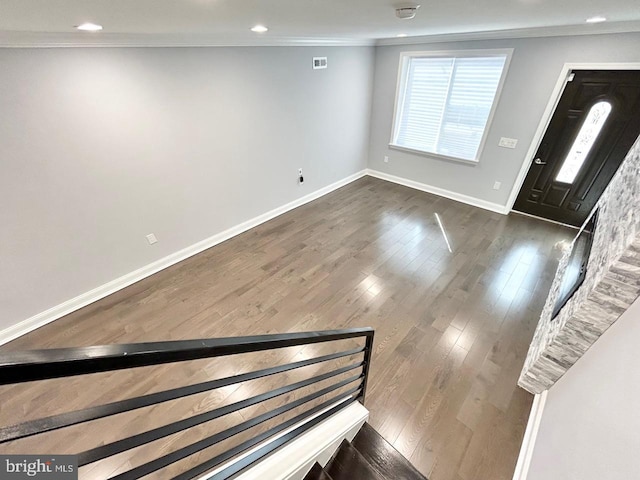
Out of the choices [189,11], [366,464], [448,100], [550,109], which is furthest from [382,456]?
[448,100]

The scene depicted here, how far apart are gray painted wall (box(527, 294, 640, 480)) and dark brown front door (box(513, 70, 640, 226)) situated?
3.16 metres

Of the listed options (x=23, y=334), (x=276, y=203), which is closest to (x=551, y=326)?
(x=276, y=203)

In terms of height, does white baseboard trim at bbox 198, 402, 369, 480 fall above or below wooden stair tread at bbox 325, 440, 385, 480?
above

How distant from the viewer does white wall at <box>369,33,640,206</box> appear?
9.99ft

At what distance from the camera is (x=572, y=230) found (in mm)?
3828

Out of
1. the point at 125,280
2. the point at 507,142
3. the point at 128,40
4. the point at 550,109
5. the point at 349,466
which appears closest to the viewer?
the point at 349,466

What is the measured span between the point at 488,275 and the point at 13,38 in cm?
444

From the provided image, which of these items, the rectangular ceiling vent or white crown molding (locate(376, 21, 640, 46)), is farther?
the rectangular ceiling vent

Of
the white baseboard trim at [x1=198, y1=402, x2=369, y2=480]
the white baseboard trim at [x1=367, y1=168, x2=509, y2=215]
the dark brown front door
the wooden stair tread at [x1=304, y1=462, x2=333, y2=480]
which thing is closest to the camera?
the white baseboard trim at [x1=198, y1=402, x2=369, y2=480]

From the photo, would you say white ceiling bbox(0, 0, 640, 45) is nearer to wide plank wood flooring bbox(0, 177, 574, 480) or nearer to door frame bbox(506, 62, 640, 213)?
door frame bbox(506, 62, 640, 213)

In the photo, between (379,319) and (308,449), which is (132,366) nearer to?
(308,449)

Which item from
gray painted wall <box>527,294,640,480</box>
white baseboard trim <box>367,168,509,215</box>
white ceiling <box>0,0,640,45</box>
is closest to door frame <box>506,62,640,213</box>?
white baseboard trim <box>367,168,509,215</box>

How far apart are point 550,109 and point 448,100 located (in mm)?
1320

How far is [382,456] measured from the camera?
161 centimetres
